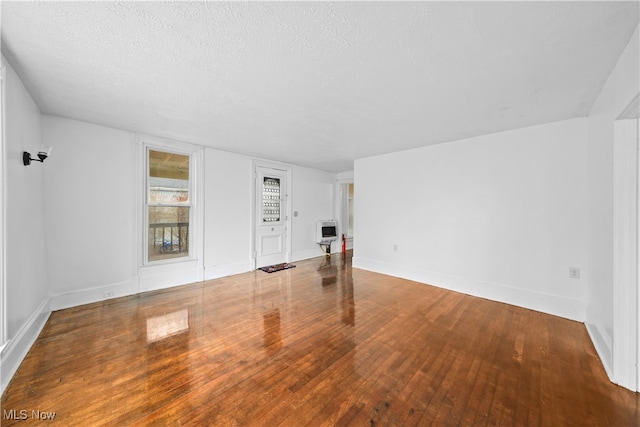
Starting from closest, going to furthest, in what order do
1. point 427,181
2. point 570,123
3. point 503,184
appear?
point 570,123 < point 503,184 < point 427,181

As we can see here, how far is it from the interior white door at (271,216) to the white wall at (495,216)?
217 cm

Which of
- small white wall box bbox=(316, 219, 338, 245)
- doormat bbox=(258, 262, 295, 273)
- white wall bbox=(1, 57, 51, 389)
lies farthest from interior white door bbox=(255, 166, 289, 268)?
white wall bbox=(1, 57, 51, 389)

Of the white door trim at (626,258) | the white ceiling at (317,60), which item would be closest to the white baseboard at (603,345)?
the white door trim at (626,258)

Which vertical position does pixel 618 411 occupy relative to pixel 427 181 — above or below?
below

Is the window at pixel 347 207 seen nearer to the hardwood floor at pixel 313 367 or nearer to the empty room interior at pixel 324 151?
the empty room interior at pixel 324 151

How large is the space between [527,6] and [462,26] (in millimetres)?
301

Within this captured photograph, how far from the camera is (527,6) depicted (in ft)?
4.17

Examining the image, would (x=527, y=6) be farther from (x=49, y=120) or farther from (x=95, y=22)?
(x=49, y=120)

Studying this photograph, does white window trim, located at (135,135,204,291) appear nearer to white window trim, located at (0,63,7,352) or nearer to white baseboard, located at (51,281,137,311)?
white baseboard, located at (51,281,137,311)

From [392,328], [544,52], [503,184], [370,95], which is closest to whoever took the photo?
[544,52]

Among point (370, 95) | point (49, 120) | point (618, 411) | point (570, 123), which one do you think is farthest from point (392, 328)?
point (49, 120)

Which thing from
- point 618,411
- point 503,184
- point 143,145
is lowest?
point 618,411

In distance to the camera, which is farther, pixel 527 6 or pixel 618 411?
pixel 618 411

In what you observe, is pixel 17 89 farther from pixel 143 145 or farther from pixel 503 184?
pixel 503 184
